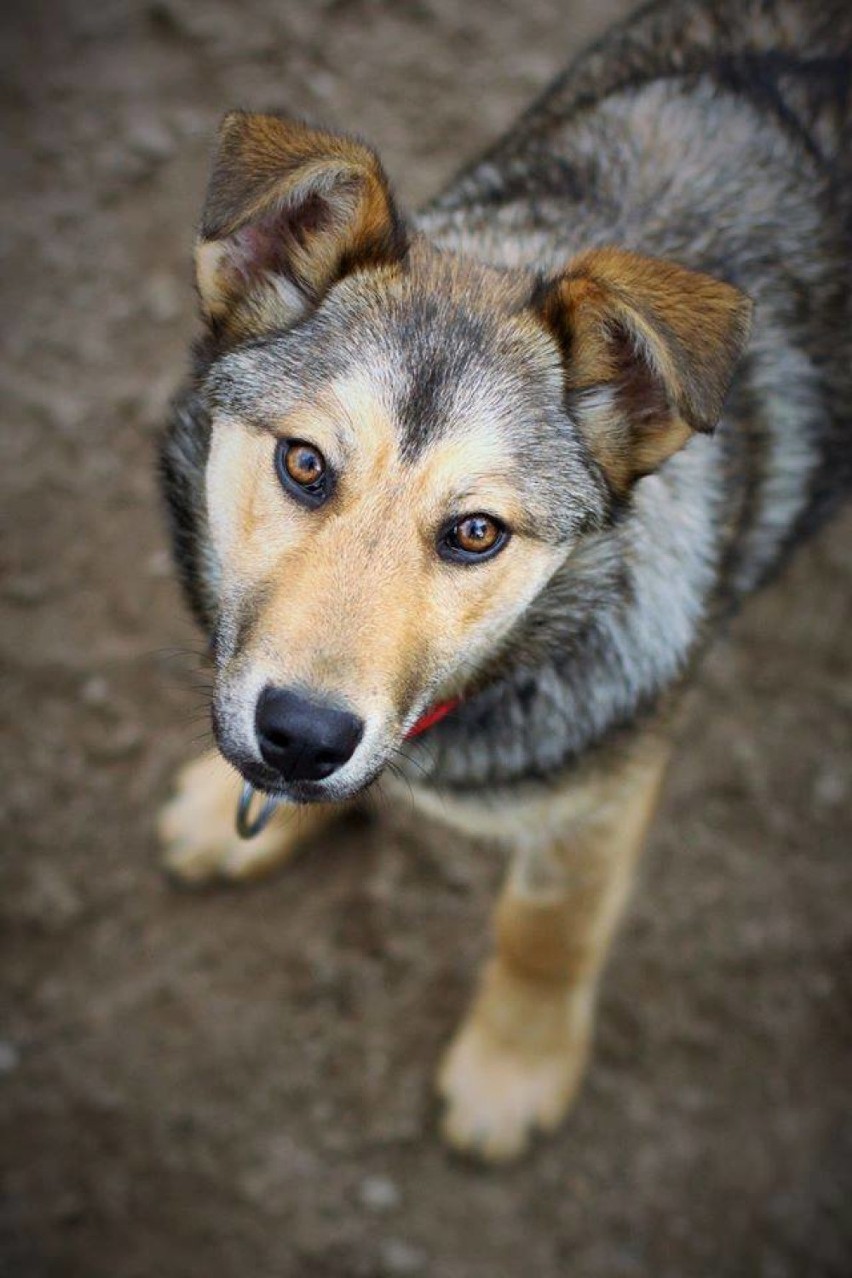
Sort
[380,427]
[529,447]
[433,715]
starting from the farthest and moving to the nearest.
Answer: [433,715] < [529,447] < [380,427]

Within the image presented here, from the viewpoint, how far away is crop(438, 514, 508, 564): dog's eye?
218 cm

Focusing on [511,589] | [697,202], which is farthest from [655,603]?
[697,202]

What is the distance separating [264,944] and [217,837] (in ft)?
1.26

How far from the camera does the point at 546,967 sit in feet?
11.0

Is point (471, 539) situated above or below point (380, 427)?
below

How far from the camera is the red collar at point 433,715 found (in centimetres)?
252

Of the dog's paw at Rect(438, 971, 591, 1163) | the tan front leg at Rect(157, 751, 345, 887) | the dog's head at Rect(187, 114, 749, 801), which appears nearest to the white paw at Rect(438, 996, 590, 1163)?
the dog's paw at Rect(438, 971, 591, 1163)

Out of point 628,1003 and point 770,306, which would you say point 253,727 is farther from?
point 628,1003

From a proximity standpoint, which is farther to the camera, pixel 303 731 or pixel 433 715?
pixel 433 715

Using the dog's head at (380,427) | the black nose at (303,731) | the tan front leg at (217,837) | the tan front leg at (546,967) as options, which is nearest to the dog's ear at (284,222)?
the dog's head at (380,427)

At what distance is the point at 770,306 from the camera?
289 centimetres

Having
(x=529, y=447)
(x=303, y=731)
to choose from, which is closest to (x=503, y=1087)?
(x=303, y=731)

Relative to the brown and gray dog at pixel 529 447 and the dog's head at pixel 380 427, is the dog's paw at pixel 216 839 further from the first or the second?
the dog's head at pixel 380 427

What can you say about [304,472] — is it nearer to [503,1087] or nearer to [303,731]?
[303,731]
